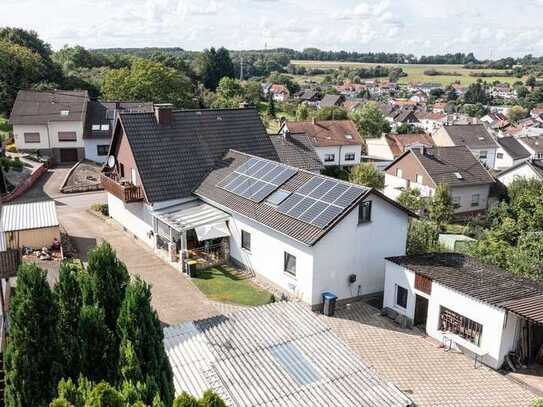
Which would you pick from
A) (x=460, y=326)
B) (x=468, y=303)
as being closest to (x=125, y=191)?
(x=460, y=326)

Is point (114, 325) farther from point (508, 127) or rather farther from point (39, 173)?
point (508, 127)

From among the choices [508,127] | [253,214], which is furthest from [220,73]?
[253,214]

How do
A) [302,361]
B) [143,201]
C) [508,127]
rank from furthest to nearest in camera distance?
[508,127] < [143,201] < [302,361]

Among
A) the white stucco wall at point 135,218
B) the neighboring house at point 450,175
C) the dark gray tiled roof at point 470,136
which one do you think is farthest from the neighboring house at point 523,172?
the white stucco wall at point 135,218

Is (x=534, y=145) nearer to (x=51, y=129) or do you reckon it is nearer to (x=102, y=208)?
(x=102, y=208)

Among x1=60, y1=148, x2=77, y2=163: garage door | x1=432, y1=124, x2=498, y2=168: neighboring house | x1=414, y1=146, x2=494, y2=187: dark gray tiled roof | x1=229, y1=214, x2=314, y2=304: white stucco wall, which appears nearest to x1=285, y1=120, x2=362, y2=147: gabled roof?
x1=432, y1=124, x2=498, y2=168: neighboring house

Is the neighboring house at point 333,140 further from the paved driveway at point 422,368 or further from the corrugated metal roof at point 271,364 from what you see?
the corrugated metal roof at point 271,364
